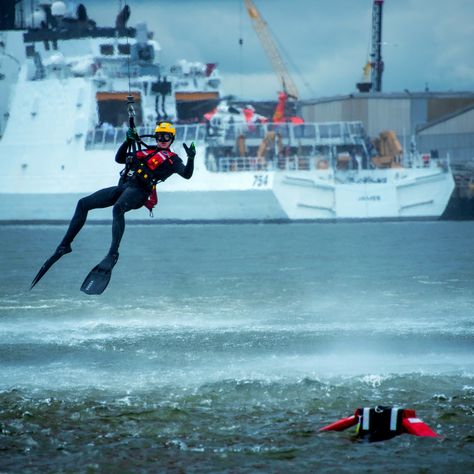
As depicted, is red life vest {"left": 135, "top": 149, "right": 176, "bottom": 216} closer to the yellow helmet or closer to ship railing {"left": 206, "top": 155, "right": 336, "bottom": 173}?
the yellow helmet

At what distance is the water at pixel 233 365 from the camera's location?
14.4m

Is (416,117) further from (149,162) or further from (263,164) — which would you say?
(149,162)

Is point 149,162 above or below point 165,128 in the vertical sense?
below

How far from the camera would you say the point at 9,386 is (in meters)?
18.8

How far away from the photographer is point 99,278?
1461 centimetres

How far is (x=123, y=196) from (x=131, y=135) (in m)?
1.18

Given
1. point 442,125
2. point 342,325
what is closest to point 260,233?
point 442,125

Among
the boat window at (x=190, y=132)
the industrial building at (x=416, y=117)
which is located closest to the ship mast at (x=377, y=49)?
the industrial building at (x=416, y=117)

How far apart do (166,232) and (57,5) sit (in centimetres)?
1666

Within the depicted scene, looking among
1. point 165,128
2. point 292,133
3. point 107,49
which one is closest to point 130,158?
point 165,128

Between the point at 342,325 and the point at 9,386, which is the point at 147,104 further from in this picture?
the point at 9,386

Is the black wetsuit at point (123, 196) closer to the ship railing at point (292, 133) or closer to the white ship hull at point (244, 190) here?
the white ship hull at point (244, 190)

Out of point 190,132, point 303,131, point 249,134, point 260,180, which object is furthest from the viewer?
point 249,134

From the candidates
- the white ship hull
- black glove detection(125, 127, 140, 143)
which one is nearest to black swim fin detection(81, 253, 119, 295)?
black glove detection(125, 127, 140, 143)
